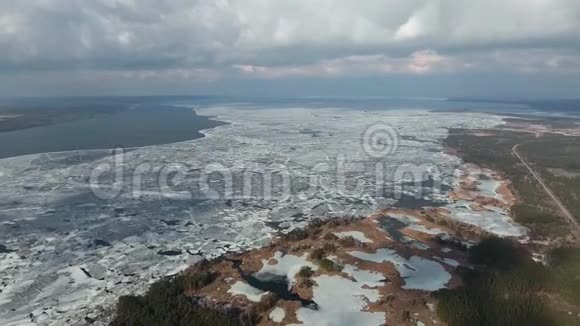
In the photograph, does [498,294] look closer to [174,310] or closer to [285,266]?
[285,266]

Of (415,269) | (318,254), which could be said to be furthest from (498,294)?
(318,254)

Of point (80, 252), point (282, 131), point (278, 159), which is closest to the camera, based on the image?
point (80, 252)

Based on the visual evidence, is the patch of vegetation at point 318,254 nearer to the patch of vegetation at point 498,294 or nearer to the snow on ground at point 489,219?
the patch of vegetation at point 498,294

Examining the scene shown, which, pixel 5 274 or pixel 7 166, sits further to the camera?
pixel 7 166

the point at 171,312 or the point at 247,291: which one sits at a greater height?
the point at 247,291

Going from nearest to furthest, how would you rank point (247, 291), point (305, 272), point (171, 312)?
point (171, 312)
point (247, 291)
point (305, 272)

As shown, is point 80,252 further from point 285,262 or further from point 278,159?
point 278,159

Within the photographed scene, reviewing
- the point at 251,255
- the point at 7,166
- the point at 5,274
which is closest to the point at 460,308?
the point at 251,255

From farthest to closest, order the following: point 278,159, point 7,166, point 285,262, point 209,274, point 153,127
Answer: point 153,127
point 278,159
point 7,166
point 285,262
point 209,274
